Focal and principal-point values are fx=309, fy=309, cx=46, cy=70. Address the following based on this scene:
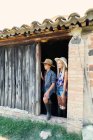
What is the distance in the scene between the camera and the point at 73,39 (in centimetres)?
734

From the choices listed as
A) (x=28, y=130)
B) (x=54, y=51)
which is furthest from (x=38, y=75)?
(x=54, y=51)

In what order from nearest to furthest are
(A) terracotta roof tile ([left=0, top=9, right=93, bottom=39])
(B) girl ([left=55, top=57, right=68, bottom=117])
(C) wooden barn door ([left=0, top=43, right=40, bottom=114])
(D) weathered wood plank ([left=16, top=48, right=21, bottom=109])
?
1. (A) terracotta roof tile ([left=0, top=9, right=93, bottom=39])
2. (B) girl ([left=55, top=57, right=68, bottom=117])
3. (C) wooden barn door ([left=0, top=43, right=40, bottom=114])
4. (D) weathered wood plank ([left=16, top=48, right=21, bottom=109])

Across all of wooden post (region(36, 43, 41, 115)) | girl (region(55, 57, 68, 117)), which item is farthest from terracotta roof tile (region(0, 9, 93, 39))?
girl (region(55, 57, 68, 117))

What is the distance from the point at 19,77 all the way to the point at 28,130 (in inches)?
68.0

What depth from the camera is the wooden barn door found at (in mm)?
8633

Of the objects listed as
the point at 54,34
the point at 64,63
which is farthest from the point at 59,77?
the point at 54,34

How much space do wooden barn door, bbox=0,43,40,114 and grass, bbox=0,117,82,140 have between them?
19.7 inches

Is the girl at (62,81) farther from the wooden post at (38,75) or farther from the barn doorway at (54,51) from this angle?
the barn doorway at (54,51)

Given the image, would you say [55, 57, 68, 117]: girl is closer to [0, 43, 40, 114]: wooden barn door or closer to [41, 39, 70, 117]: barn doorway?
[0, 43, 40, 114]: wooden barn door

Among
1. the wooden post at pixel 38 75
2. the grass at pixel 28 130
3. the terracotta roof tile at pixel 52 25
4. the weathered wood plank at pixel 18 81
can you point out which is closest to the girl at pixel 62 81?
the wooden post at pixel 38 75

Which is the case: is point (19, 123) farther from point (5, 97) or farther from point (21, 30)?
point (21, 30)

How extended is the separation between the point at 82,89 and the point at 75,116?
669 millimetres

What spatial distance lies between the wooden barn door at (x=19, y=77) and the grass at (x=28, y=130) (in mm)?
500

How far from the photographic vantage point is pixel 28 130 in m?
8.04
